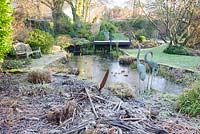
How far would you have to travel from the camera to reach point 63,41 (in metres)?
16.9

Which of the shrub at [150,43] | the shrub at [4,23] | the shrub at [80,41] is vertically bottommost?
the shrub at [150,43]

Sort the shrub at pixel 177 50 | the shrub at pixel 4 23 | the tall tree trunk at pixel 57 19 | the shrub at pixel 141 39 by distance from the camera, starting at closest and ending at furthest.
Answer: the shrub at pixel 4 23, the shrub at pixel 177 50, the tall tree trunk at pixel 57 19, the shrub at pixel 141 39

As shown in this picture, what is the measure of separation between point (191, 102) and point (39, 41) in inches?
354

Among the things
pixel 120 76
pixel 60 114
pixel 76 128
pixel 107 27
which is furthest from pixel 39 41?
pixel 76 128

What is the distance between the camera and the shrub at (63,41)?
16.3 meters

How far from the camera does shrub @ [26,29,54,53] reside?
12680 mm

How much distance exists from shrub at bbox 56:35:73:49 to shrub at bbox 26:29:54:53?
8.56 ft

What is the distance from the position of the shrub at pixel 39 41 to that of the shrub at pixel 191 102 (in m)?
8.65

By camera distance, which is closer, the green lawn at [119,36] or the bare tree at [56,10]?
the bare tree at [56,10]

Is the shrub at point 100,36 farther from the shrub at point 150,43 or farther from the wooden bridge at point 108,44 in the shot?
the shrub at point 150,43

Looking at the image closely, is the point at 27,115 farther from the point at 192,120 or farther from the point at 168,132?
the point at 192,120

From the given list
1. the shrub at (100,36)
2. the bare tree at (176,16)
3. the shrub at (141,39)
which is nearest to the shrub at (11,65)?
the bare tree at (176,16)

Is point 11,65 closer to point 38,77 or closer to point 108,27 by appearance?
point 38,77

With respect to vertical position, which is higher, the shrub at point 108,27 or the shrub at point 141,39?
the shrub at point 108,27
